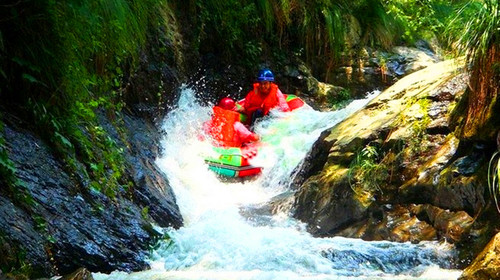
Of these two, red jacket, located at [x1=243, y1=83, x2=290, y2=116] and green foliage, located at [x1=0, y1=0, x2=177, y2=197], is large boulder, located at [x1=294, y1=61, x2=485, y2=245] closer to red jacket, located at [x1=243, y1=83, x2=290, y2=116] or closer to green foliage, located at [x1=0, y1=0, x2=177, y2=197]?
green foliage, located at [x1=0, y1=0, x2=177, y2=197]

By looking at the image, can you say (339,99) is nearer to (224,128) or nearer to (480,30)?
(224,128)

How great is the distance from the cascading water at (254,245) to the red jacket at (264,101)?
167 cm

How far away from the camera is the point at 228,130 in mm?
8078

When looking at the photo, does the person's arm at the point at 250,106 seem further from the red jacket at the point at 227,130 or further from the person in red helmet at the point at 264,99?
the red jacket at the point at 227,130

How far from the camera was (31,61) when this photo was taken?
3.61 meters

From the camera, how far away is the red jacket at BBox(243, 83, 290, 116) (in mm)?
8875

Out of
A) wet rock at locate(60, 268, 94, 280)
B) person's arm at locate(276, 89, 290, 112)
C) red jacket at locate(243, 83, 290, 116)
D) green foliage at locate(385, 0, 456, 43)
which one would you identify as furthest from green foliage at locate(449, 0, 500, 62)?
green foliage at locate(385, 0, 456, 43)

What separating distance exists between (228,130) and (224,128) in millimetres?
72

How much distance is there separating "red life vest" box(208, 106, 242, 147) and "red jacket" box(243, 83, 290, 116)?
720mm

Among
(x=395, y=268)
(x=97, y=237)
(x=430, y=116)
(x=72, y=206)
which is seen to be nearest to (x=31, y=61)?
(x=72, y=206)

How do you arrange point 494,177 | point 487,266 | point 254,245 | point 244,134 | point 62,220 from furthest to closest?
point 244,134 < point 254,245 < point 494,177 < point 62,220 < point 487,266

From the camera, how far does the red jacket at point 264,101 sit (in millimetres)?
8875

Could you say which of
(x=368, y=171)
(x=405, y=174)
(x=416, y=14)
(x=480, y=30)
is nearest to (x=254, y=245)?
(x=368, y=171)

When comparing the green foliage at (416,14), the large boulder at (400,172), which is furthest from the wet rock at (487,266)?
the green foliage at (416,14)
